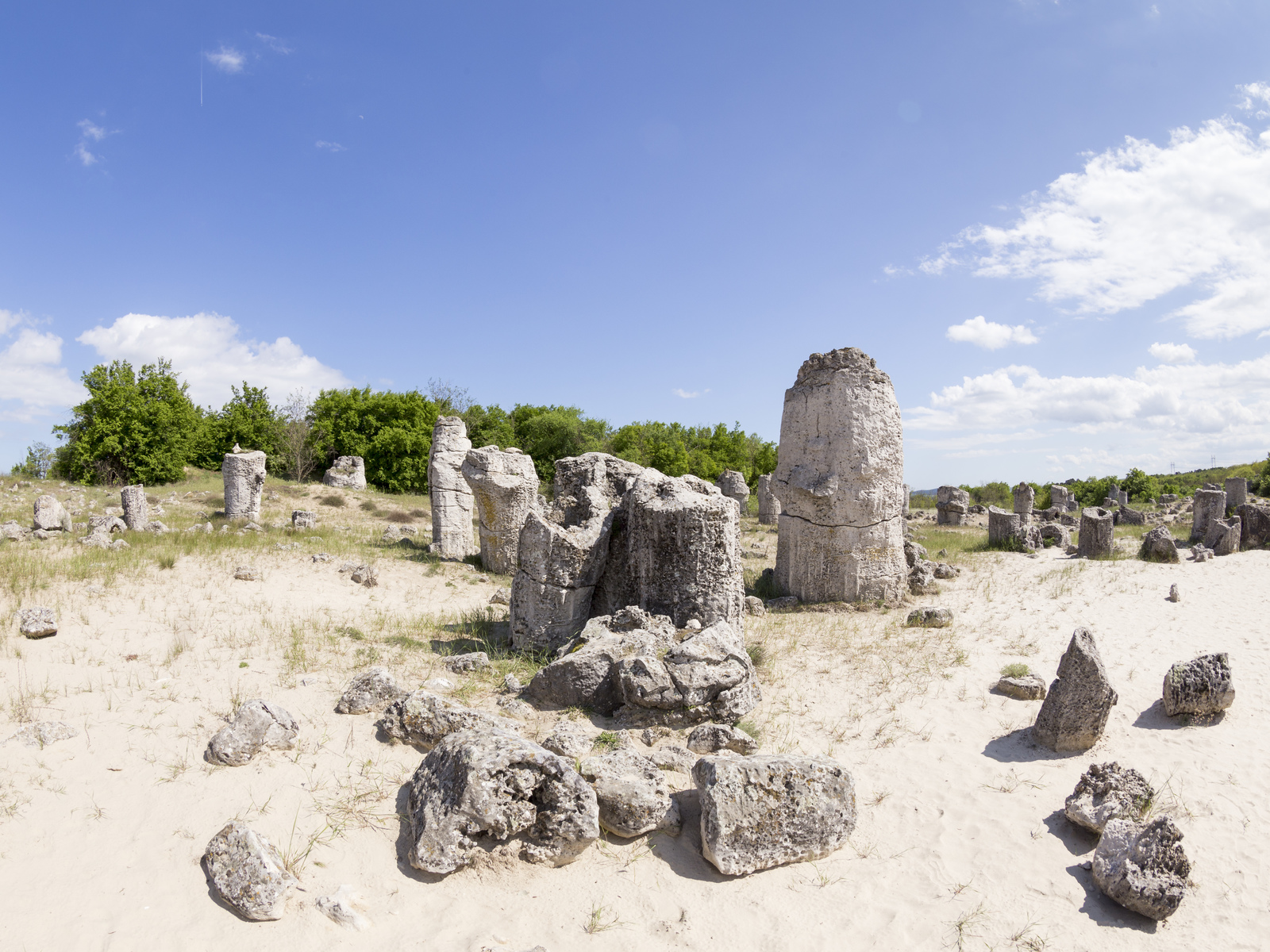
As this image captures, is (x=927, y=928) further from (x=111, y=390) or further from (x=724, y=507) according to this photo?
(x=111, y=390)

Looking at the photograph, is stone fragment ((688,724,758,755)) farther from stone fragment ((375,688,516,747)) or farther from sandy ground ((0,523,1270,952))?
stone fragment ((375,688,516,747))

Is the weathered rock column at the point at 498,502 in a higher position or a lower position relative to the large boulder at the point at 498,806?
higher

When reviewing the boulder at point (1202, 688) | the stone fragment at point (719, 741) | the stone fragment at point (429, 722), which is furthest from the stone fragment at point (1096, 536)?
the stone fragment at point (429, 722)

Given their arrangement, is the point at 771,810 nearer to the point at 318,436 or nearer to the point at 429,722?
the point at 429,722

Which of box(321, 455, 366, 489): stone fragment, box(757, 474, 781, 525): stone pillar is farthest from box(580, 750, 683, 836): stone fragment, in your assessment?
box(321, 455, 366, 489): stone fragment

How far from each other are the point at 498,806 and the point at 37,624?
19.0 feet

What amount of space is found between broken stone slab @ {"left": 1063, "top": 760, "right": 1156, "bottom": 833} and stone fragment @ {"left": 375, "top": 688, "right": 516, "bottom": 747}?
371 cm

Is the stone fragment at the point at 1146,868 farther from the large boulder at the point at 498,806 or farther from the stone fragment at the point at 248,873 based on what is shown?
the stone fragment at the point at 248,873

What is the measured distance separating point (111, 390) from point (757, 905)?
30.7 metres

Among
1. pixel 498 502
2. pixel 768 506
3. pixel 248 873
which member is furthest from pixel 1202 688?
pixel 768 506

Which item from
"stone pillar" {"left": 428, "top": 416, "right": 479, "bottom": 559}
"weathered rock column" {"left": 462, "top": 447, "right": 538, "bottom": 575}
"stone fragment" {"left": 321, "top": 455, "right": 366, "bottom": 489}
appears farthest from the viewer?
"stone fragment" {"left": 321, "top": 455, "right": 366, "bottom": 489}

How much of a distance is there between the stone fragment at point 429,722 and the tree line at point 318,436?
1034 inches

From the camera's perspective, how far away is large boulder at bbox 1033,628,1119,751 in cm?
514

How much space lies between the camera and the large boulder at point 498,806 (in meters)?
3.63
